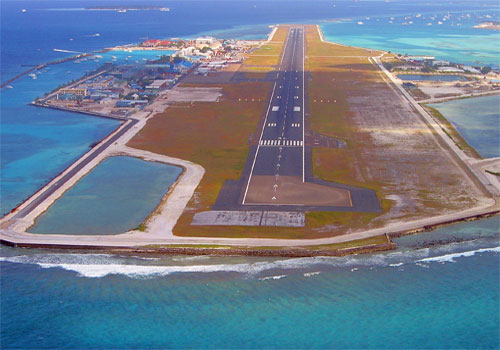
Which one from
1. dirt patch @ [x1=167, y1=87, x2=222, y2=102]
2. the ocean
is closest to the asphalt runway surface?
the ocean

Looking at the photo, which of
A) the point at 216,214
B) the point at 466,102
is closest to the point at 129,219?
the point at 216,214

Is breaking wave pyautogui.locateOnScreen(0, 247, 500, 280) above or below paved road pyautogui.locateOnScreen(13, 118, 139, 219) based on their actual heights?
below

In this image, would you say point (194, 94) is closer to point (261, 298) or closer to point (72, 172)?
point (72, 172)

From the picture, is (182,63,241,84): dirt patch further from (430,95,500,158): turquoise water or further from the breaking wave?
the breaking wave

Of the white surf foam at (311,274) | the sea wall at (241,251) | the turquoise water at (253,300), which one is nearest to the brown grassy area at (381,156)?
the sea wall at (241,251)

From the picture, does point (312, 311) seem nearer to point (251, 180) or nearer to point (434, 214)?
point (434, 214)

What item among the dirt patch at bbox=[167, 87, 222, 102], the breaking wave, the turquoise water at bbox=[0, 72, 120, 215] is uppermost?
the dirt patch at bbox=[167, 87, 222, 102]

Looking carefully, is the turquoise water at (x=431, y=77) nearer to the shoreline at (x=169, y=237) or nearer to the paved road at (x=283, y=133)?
the paved road at (x=283, y=133)
